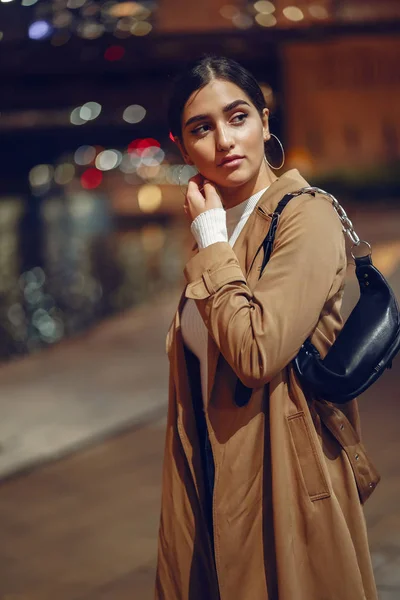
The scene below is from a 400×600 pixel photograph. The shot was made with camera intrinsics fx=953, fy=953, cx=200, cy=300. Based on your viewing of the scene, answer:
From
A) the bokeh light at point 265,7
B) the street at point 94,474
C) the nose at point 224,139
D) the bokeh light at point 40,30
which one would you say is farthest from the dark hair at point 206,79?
the bokeh light at point 265,7

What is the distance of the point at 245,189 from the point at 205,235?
0.71ft

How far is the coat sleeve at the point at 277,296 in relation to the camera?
80.6 inches

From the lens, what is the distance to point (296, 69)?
123ft

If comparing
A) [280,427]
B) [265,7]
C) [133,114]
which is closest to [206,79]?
[280,427]

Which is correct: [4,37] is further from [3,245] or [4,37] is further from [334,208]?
[334,208]

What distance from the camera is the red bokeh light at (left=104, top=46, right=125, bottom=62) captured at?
27.2m

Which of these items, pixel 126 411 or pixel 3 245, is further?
pixel 3 245

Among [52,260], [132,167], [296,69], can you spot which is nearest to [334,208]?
[52,260]

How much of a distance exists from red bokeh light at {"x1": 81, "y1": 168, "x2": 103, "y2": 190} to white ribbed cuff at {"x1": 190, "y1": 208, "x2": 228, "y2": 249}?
6441cm

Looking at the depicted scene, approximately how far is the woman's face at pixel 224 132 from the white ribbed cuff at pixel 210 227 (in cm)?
11

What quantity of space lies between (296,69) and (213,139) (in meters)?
36.4

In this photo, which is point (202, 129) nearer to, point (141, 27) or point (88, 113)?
point (141, 27)

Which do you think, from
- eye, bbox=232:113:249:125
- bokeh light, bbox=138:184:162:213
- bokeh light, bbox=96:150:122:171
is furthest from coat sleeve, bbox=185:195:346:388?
bokeh light, bbox=96:150:122:171

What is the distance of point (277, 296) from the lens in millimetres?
2055
